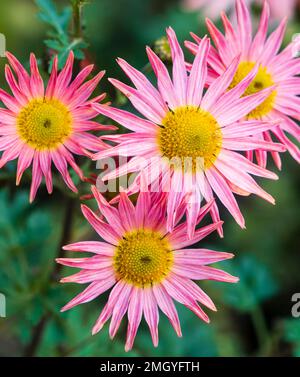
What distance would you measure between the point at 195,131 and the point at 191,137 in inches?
1.0

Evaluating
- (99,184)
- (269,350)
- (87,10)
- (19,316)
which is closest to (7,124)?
(99,184)

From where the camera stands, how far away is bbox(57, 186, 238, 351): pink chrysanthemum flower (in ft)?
6.63

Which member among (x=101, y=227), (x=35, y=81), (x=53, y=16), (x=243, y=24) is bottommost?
(x=101, y=227)

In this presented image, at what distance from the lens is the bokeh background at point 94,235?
2.84m

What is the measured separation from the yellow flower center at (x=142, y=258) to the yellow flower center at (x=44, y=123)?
38 cm

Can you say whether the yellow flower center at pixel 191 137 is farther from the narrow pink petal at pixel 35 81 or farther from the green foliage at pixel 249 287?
the green foliage at pixel 249 287

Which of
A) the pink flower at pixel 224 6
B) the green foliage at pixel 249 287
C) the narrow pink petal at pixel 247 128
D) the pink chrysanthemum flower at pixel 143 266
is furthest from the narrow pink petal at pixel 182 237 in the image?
the pink flower at pixel 224 6

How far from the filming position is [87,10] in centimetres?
432

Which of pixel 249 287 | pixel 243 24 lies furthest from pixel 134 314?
pixel 249 287

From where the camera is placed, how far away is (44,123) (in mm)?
2092

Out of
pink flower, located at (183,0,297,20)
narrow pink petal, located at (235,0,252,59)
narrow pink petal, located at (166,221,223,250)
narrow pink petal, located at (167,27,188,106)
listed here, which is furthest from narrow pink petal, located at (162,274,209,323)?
pink flower, located at (183,0,297,20)

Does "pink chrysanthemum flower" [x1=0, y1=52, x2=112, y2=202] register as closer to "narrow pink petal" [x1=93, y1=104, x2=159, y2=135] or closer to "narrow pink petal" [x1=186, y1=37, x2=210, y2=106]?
"narrow pink petal" [x1=93, y1=104, x2=159, y2=135]

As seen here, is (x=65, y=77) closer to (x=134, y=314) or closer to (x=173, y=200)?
(x=173, y=200)

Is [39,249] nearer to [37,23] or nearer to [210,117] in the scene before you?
[210,117]
